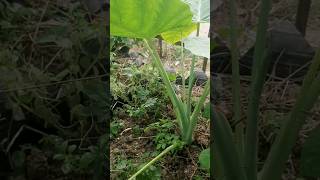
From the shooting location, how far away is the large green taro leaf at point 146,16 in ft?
3.00

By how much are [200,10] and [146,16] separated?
1.12 ft

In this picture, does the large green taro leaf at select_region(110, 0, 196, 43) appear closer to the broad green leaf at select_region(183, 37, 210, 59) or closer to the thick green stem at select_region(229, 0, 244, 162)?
the broad green leaf at select_region(183, 37, 210, 59)

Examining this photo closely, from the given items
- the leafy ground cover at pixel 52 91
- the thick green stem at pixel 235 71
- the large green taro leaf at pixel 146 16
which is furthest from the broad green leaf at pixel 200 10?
the thick green stem at pixel 235 71

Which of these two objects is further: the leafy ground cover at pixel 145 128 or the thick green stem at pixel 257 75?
the leafy ground cover at pixel 145 128

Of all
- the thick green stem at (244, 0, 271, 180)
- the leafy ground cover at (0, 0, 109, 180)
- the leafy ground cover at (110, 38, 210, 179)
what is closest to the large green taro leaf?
the leafy ground cover at (0, 0, 109, 180)

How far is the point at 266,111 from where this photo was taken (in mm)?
695

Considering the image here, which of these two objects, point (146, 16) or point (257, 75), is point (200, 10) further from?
point (257, 75)

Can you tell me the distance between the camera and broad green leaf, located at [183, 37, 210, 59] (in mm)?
1080

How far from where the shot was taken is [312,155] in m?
0.63

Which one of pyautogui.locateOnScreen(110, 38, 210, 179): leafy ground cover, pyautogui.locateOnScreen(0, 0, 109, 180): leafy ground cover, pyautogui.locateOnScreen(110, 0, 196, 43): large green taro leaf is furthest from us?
pyautogui.locateOnScreen(110, 38, 210, 179): leafy ground cover

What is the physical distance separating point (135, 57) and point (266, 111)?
4.06ft

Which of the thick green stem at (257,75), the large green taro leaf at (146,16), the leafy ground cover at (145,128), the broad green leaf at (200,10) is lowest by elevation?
the leafy ground cover at (145,128)

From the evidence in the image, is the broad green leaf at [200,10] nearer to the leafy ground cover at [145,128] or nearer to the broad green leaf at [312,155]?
the leafy ground cover at [145,128]

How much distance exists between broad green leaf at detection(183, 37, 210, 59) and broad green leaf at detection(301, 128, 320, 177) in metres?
0.49
